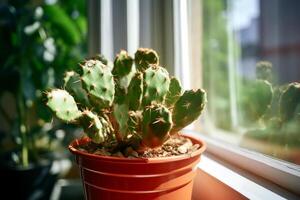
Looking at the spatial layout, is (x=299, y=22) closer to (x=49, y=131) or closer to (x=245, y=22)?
(x=245, y=22)

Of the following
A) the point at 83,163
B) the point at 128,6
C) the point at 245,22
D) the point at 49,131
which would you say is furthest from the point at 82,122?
the point at 49,131

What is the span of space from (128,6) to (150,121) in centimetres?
58

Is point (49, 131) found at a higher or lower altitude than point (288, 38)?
lower

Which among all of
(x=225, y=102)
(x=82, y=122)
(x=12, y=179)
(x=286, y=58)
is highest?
(x=286, y=58)

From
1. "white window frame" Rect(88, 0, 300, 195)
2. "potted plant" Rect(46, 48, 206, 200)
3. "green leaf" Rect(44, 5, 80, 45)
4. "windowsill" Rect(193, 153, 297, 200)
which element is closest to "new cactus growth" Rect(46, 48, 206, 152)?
"potted plant" Rect(46, 48, 206, 200)

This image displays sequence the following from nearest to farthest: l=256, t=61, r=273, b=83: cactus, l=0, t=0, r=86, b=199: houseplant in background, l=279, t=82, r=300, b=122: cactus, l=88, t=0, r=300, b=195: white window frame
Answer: l=279, t=82, r=300, b=122: cactus < l=256, t=61, r=273, b=83: cactus < l=88, t=0, r=300, b=195: white window frame < l=0, t=0, r=86, b=199: houseplant in background

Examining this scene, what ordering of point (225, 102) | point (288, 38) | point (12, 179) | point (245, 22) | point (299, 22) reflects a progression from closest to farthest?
point (299, 22)
point (288, 38)
point (245, 22)
point (12, 179)
point (225, 102)

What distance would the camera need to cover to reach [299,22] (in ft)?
2.22

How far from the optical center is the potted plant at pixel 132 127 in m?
0.47

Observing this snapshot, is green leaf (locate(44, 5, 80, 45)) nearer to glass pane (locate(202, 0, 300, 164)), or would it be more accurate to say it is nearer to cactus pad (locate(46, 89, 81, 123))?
glass pane (locate(202, 0, 300, 164))

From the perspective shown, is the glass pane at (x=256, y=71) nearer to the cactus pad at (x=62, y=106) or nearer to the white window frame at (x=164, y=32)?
the white window frame at (x=164, y=32)

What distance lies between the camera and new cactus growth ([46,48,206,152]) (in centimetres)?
46

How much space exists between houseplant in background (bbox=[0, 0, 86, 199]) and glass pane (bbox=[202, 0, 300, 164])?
0.84 metres

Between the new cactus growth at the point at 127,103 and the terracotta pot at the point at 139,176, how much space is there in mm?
40
